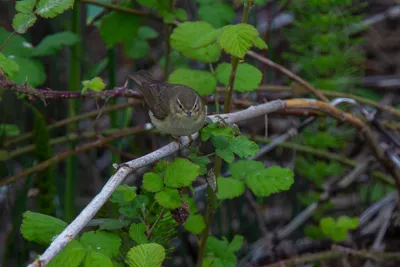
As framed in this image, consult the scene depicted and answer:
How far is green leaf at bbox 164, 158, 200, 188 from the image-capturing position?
1.92m

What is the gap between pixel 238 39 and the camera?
2.09 meters

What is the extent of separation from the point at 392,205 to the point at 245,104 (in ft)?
4.17

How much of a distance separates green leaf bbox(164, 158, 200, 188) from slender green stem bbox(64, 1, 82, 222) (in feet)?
4.97

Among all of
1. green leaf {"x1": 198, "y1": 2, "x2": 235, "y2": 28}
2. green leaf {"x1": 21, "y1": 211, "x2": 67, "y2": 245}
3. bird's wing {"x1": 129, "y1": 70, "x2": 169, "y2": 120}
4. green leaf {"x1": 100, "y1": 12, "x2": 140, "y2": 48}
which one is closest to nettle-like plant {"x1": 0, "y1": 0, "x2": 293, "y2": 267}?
green leaf {"x1": 21, "y1": 211, "x2": 67, "y2": 245}

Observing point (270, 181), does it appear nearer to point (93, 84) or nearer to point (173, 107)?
point (173, 107)

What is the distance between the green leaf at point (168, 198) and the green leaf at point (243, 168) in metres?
0.62

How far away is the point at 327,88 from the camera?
372 cm

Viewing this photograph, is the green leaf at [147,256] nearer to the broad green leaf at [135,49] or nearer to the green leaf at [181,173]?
the green leaf at [181,173]

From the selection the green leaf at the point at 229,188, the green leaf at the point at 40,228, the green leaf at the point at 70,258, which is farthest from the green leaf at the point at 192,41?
the green leaf at the point at 70,258

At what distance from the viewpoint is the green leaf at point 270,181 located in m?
2.34

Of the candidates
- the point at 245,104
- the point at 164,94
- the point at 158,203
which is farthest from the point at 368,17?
the point at 158,203

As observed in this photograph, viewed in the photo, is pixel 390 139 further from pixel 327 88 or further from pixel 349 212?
pixel 349 212

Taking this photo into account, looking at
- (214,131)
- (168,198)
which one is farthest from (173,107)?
(168,198)

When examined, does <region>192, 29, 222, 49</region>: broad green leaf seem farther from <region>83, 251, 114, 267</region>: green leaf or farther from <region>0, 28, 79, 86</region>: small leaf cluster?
<region>0, 28, 79, 86</region>: small leaf cluster
